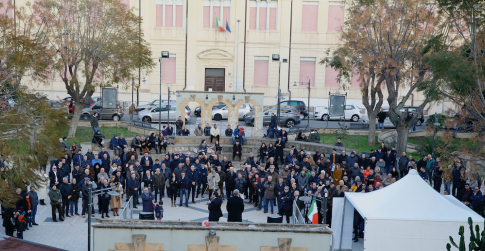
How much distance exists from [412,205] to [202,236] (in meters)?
5.47

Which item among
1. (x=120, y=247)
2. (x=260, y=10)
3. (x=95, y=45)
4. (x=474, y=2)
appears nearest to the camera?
(x=120, y=247)

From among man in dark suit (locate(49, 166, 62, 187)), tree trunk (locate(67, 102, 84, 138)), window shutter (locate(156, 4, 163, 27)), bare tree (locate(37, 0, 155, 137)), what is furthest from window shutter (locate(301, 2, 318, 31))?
man in dark suit (locate(49, 166, 62, 187))

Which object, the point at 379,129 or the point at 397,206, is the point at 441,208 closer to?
the point at 397,206

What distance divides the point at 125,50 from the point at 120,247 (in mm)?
19232

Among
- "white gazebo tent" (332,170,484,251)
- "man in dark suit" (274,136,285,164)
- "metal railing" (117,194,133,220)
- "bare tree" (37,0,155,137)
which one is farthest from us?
"bare tree" (37,0,155,137)

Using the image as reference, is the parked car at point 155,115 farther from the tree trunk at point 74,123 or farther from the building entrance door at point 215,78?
the building entrance door at point 215,78

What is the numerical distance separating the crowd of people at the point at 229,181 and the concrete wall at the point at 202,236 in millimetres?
3353

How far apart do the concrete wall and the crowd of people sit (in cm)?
335

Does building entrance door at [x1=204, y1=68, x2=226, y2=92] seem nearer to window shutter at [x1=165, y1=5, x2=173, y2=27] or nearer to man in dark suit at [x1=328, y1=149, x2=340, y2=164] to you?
window shutter at [x1=165, y1=5, x2=173, y2=27]

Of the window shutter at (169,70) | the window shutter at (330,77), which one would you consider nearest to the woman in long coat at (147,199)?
the window shutter at (169,70)

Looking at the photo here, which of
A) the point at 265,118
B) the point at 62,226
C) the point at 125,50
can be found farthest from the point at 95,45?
the point at 62,226

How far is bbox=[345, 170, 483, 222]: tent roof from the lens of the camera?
39.5ft

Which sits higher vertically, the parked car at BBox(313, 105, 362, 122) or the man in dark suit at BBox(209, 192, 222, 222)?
the parked car at BBox(313, 105, 362, 122)

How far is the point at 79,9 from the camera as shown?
27.9 metres
